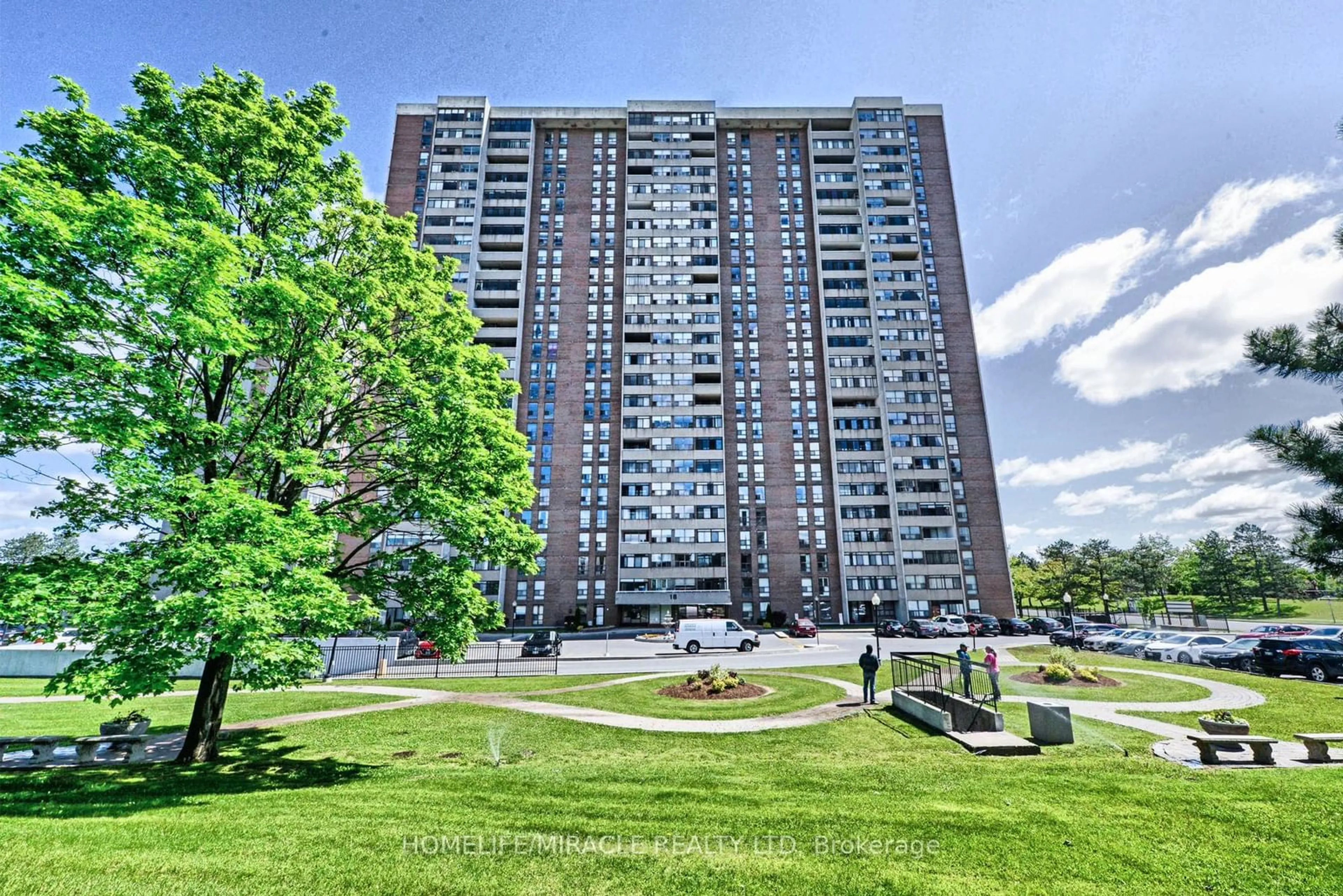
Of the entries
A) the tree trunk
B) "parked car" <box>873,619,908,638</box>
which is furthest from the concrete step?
"parked car" <box>873,619,908,638</box>

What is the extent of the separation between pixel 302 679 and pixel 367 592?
196 cm

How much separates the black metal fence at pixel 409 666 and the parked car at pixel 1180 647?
1201 inches

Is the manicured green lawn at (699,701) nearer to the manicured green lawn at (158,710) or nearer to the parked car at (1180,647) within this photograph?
the manicured green lawn at (158,710)

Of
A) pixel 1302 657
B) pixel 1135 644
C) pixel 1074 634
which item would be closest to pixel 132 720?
pixel 1302 657

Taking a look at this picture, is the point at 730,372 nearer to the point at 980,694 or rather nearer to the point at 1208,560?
the point at 980,694

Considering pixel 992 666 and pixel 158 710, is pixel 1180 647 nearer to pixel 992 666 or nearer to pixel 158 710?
pixel 992 666

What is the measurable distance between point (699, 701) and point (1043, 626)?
1640 inches

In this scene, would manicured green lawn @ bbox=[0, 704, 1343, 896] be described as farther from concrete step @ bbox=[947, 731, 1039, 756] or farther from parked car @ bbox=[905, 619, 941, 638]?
parked car @ bbox=[905, 619, 941, 638]

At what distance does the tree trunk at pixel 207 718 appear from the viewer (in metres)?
11.5

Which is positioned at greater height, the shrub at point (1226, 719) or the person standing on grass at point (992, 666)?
the person standing on grass at point (992, 666)

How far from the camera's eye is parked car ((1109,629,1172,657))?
101 feet

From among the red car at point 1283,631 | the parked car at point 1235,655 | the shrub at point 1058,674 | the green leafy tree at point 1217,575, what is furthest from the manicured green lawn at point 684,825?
the green leafy tree at point 1217,575

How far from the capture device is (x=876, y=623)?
3241 centimetres

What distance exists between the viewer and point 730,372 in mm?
66625
